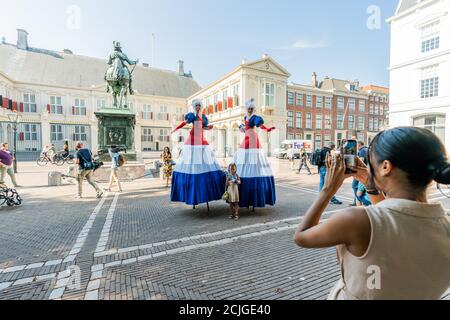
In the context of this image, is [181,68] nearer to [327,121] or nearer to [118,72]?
[327,121]

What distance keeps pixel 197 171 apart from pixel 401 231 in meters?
5.21

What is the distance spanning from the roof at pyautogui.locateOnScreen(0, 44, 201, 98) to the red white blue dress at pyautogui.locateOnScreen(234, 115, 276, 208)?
3602 centimetres

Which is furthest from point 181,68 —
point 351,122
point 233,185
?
point 233,185

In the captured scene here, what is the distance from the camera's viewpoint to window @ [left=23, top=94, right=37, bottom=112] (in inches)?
1227

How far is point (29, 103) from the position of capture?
1236 inches

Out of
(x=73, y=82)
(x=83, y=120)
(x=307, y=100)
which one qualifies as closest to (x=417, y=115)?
(x=307, y=100)

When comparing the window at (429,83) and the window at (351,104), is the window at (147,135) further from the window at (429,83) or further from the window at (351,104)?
the window at (351,104)

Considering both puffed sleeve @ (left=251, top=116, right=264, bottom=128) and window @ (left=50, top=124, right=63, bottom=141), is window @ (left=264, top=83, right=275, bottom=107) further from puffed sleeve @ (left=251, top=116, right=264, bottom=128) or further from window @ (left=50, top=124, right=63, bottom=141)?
window @ (left=50, top=124, right=63, bottom=141)

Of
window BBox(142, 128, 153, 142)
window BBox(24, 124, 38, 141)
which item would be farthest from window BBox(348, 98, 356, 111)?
window BBox(24, 124, 38, 141)

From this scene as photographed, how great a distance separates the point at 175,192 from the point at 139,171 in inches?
279

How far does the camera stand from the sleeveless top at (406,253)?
96cm

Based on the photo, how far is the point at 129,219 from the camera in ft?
19.6

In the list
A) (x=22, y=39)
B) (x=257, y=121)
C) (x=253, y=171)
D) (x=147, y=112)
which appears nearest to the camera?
(x=257, y=121)
